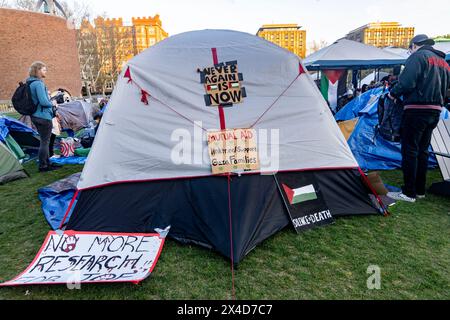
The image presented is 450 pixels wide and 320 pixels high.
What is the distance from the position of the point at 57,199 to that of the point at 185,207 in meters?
2.16

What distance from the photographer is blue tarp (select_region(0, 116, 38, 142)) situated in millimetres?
5996

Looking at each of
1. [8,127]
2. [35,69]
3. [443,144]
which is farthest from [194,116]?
[8,127]

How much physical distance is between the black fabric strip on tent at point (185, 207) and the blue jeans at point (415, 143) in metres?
1.82

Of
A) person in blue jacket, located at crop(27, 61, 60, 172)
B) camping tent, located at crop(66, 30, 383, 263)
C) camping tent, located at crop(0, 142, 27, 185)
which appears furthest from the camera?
camping tent, located at crop(0, 142, 27, 185)

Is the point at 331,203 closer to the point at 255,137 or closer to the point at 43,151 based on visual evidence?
the point at 255,137

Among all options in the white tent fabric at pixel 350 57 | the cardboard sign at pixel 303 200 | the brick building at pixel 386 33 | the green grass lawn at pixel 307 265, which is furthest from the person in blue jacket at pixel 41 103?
the brick building at pixel 386 33

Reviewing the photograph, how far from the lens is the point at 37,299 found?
7.16 ft

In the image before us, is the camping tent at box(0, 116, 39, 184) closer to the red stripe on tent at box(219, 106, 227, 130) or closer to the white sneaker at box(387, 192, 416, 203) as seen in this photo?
the red stripe on tent at box(219, 106, 227, 130)

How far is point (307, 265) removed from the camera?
100 inches

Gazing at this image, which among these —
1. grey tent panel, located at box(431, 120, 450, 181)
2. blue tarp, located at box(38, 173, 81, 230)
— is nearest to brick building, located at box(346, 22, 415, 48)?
grey tent panel, located at box(431, 120, 450, 181)

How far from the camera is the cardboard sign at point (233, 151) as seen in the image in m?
2.98

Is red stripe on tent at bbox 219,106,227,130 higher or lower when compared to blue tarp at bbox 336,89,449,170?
higher

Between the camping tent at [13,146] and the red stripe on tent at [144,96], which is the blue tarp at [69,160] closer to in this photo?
the camping tent at [13,146]

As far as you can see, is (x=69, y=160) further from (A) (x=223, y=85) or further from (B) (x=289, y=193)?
(B) (x=289, y=193)
